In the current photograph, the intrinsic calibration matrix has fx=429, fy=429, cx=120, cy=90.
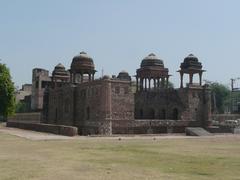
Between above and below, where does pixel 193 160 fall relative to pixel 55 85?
below

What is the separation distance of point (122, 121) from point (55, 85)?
20.0 meters

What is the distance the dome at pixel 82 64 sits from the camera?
48625mm

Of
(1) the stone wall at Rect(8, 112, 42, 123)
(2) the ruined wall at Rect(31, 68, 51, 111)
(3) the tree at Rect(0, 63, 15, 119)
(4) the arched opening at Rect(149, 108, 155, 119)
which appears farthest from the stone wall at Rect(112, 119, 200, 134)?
(2) the ruined wall at Rect(31, 68, 51, 111)

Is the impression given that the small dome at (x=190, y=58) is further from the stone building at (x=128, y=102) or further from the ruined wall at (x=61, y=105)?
the ruined wall at (x=61, y=105)

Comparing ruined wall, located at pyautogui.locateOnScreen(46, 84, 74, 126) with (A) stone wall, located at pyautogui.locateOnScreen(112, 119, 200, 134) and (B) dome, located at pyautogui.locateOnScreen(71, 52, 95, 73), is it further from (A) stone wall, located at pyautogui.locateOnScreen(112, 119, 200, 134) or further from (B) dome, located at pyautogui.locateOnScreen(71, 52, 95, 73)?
(A) stone wall, located at pyautogui.locateOnScreen(112, 119, 200, 134)

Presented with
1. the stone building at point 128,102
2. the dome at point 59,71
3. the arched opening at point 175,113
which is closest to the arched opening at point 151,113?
the stone building at point 128,102

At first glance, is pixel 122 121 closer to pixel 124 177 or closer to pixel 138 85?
pixel 138 85

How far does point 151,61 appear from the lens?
53406mm

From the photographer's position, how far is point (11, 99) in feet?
157

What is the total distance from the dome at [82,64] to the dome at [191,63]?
448 inches

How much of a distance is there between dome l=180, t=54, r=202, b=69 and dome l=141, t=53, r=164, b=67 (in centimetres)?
301

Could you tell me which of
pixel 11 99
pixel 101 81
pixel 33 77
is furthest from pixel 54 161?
pixel 33 77

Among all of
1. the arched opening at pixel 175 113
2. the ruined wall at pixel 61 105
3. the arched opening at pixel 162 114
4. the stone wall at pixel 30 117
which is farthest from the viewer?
the stone wall at pixel 30 117

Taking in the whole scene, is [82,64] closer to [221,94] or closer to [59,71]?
[59,71]
